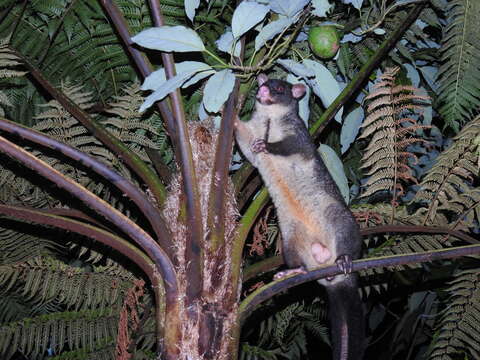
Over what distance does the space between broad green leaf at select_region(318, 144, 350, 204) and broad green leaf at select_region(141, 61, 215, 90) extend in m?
0.85

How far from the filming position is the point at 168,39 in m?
1.93

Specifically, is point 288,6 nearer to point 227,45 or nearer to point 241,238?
point 227,45

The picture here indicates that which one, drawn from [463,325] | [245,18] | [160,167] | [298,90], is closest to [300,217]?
[298,90]

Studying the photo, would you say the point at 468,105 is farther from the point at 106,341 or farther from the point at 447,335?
the point at 106,341

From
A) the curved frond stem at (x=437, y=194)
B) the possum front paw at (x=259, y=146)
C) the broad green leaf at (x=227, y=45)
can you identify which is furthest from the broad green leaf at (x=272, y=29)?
the curved frond stem at (x=437, y=194)

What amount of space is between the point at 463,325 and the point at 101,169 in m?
1.92

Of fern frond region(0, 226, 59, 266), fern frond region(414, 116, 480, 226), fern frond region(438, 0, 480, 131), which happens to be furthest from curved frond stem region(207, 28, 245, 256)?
fern frond region(0, 226, 59, 266)

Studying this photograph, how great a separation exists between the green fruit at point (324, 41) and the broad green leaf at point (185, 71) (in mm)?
527

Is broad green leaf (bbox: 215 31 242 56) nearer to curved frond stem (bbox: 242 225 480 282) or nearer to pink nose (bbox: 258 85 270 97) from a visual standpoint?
pink nose (bbox: 258 85 270 97)

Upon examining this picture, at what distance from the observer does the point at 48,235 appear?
3213 mm

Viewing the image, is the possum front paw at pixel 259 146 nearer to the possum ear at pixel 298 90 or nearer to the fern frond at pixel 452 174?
the possum ear at pixel 298 90

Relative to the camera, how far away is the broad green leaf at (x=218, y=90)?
1955mm

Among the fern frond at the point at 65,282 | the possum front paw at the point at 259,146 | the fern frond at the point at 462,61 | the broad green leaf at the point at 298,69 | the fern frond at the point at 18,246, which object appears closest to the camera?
the broad green leaf at the point at 298,69

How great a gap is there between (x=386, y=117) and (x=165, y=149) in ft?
4.06
